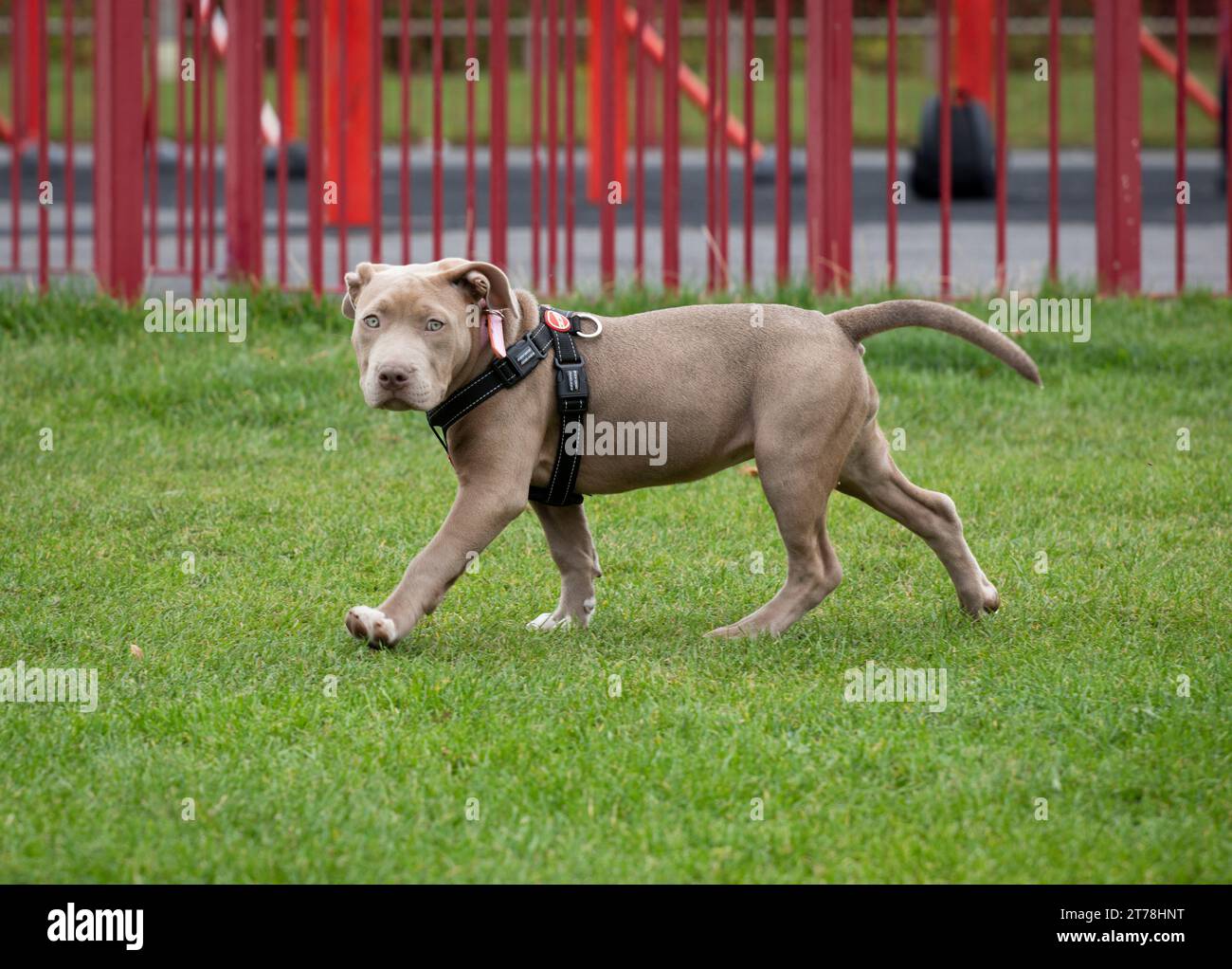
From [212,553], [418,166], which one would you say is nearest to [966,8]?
[418,166]

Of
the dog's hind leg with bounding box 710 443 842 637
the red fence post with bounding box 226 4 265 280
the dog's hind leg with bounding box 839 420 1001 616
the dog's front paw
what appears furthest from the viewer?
the red fence post with bounding box 226 4 265 280

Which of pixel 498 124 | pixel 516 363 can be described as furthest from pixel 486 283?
pixel 498 124

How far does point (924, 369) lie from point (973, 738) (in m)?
4.46

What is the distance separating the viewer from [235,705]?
397 centimetres

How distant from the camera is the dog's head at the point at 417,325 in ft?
13.5

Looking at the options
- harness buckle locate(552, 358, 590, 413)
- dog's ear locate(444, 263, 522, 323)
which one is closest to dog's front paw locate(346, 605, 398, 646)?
harness buckle locate(552, 358, 590, 413)

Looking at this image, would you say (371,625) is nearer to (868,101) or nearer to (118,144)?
(118,144)

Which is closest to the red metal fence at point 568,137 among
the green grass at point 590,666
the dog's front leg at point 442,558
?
the green grass at point 590,666

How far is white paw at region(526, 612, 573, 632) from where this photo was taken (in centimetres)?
470

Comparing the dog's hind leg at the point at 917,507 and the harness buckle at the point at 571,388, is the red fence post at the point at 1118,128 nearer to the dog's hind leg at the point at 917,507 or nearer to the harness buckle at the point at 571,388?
the dog's hind leg at the point at 917,507

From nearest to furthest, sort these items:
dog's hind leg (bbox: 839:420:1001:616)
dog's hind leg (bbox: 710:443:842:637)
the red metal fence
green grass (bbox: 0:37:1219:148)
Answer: dog's hind leg (bbox: 710:443:842:637), dog's hind leg (bbox: 839:420:1001:616), the red metal fence, green grass (bbox: 0:37:1219:148)

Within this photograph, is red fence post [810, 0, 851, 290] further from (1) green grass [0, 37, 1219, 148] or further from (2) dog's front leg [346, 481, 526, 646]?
(1) green grass [0, 37, 1219, 148]

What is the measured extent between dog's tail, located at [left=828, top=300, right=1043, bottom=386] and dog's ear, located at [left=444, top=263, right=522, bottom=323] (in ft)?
2.95
